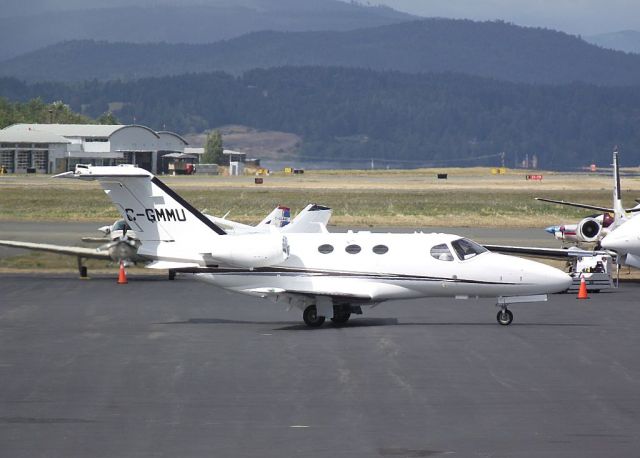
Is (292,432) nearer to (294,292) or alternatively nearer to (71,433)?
(71,433)

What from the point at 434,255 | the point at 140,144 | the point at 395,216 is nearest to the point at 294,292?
the point at 434,255

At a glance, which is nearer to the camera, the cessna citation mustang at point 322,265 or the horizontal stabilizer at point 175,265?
the cessna citation mustang at point 322,265

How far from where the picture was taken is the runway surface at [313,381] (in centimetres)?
1678

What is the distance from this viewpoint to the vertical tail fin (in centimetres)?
2925

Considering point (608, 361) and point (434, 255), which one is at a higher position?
point (434, 255)

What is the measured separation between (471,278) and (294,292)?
4112mm

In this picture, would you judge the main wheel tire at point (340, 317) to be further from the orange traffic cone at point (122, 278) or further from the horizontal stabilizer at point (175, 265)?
the orange traffic cone at point (122, 278)

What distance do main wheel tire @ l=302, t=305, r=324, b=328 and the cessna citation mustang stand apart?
0.9 inches

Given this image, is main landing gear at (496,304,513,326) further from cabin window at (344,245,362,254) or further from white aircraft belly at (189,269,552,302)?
cabin window at (344,245,362,254)

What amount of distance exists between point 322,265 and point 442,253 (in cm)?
280

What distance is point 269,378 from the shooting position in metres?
21.9

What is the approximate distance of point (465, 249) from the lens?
29391mm

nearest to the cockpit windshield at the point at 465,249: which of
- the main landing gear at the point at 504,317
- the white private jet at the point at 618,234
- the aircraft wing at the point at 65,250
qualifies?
the main landing gear at the point at 504,317

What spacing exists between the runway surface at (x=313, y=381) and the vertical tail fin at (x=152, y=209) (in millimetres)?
2164
